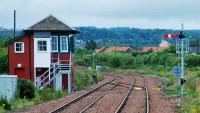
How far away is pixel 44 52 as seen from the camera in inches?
1672

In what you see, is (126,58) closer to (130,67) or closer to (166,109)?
(130,67)

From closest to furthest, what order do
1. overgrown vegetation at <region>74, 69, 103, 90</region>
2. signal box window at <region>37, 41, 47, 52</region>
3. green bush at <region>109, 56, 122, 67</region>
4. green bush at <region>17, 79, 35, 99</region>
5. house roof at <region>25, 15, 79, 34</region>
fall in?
green bush at <region>17, 79, 35, 99</region> < house roof at <region>25, 15, 79, 34</region> < signal box window at <region>37, 41, 47, 52</region> < overgrown vegetation at <region>74, 69, 103, 90</region> < green bush at <region>109, 56, 122, 67</region>

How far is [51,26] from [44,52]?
6.76 feet

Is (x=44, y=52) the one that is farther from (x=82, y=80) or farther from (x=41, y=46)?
(x=82, y=80)

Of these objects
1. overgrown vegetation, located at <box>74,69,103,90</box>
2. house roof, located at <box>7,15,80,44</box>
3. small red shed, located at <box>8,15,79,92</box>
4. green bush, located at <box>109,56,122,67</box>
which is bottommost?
overgrown vegetation, located at <box>74,69,103,90</box>

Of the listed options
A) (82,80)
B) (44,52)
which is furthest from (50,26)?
(82,80)

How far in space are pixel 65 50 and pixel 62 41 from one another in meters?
0.73

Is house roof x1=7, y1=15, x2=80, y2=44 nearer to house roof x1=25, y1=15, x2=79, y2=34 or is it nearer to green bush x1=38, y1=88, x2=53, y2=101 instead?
house roof x1=25, y1=15, x2=79, y2=34

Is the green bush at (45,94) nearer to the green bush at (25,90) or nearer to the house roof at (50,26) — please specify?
the green bush at (25,90)

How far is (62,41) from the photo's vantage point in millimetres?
42938

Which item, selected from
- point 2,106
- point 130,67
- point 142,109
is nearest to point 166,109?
point 142,109

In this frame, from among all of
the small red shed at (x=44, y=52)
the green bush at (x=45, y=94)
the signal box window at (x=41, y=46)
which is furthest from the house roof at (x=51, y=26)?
the green bush at (x=45, y=94)

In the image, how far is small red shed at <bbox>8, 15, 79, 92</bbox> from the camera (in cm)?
4228

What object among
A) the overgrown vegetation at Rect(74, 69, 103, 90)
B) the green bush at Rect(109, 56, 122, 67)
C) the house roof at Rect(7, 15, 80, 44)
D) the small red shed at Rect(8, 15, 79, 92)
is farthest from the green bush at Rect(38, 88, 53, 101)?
the green bush at Rect(109, 56, 122, 67)
